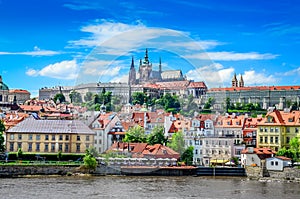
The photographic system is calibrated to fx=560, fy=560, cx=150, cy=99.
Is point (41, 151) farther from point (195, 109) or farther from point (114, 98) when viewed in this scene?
point (195, 109)

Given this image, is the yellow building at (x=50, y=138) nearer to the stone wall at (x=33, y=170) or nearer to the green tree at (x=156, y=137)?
the stone wall at (x=33, y=170)

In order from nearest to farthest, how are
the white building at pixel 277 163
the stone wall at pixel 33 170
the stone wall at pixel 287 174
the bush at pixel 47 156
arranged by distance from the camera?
the stone wall at pixel 287 174 → the stone wall at pixel 33 170 → the white building at pixel 277 163 → the bush at pixel 47 156

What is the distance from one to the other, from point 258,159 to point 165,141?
18.7 ft

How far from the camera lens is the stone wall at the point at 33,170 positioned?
31.0 meters

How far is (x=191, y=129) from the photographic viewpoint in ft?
124

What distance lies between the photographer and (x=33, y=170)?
104 feet

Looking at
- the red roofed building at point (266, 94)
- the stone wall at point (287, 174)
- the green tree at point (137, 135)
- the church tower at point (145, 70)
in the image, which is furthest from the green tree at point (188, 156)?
the red roofed building at point (266, 94)

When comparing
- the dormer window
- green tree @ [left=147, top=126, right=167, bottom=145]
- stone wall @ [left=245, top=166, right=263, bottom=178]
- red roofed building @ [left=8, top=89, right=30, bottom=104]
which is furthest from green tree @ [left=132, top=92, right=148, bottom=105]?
red roofed building @ [left=8, top=89, right=30, bottom=104]

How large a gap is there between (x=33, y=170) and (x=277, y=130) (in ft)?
56.1

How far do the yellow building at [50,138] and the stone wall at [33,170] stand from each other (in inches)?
191

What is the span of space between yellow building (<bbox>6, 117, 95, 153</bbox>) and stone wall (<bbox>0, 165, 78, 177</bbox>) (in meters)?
4.86

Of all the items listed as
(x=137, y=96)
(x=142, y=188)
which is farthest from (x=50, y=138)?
(x=142, y=188)

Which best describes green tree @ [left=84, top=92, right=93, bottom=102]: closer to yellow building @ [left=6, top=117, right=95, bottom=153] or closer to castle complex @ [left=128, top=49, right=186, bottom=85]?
castle complex @ [left=128, top=49, right=186, bottom=85]

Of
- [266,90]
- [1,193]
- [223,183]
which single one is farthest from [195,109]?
[266,90]
